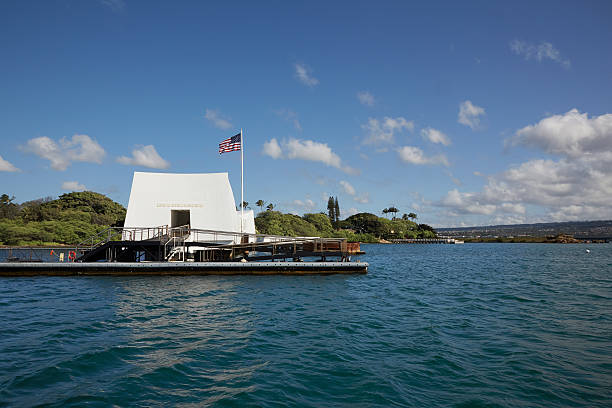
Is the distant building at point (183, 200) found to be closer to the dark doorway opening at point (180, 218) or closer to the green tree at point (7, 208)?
the dark doorway opening at point (180, 218)

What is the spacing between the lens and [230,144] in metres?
27.0

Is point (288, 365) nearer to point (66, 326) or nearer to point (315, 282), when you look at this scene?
point (66, 326)

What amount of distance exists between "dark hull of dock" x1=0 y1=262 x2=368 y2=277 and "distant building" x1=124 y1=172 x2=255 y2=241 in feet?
18.0

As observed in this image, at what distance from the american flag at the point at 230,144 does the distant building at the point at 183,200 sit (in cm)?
196

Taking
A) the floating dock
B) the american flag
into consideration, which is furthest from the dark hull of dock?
the american flag

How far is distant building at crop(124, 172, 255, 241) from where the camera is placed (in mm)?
26609

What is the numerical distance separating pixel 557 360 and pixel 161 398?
24.6 ft

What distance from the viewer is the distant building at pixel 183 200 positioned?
26609mm

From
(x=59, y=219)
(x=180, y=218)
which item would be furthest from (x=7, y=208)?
(x=180, y=218)

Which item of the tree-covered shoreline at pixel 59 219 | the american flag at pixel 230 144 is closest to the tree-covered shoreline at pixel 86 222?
the tree-covered shoreline at pixel 59 219

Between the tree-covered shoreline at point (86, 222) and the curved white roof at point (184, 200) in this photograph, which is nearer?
the curved white roof at point (184, 200)

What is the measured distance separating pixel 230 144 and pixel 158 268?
10.9 m

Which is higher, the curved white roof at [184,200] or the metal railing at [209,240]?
the curved white roof at [184,200]

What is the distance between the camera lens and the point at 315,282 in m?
19.1
